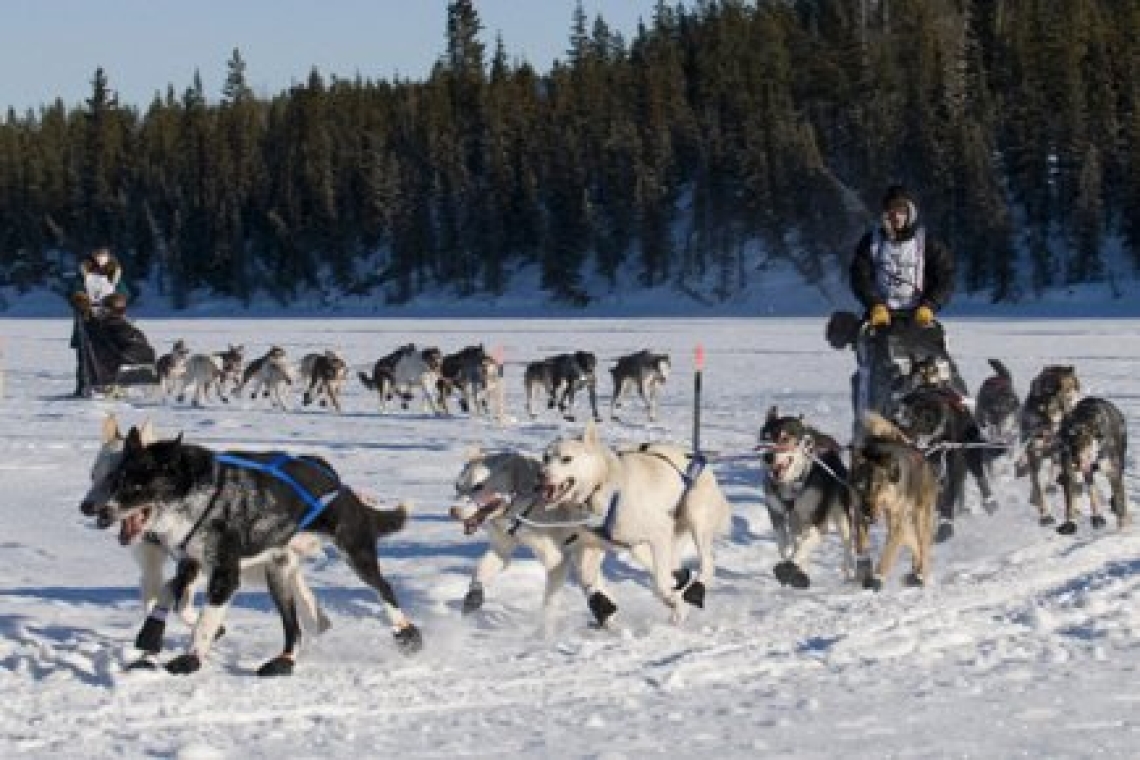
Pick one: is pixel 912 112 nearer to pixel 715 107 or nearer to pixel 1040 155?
pixel 1040 155

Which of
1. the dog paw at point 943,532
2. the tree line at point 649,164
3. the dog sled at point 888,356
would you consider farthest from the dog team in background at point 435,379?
the tree line at point 649,164

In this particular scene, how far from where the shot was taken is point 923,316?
24.5 feet

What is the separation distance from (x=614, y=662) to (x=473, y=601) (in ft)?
3.12

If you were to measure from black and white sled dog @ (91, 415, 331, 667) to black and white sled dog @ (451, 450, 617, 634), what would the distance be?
0.59 m

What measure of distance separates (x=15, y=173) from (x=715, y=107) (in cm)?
3870

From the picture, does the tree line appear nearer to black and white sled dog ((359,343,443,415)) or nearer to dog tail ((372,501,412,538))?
black and white sled dog ((359,343,443,415))

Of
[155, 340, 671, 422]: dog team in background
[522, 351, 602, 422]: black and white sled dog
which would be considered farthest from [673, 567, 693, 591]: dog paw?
[522, 351, 602, 422]: black and white sled dog

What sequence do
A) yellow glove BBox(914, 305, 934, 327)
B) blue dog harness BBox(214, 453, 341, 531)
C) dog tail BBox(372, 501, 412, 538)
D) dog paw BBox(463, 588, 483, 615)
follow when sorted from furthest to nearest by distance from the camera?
yellow glove BBox(914, 305, 934, 327), dog paw BBox(463, 588, 483, 615), dog tail BBox(372, 501, 412, 538), blue dog harness BBox(214, 453, 341, 531)

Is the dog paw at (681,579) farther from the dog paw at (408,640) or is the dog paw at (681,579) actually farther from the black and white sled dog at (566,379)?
the black and white sled dog at (566,379)

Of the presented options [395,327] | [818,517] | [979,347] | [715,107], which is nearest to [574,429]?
[818,517]

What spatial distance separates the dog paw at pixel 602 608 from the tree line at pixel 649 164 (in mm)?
39746

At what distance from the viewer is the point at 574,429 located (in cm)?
1280

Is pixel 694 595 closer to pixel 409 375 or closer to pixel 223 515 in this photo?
pixel 223 515

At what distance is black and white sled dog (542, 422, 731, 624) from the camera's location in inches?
215
